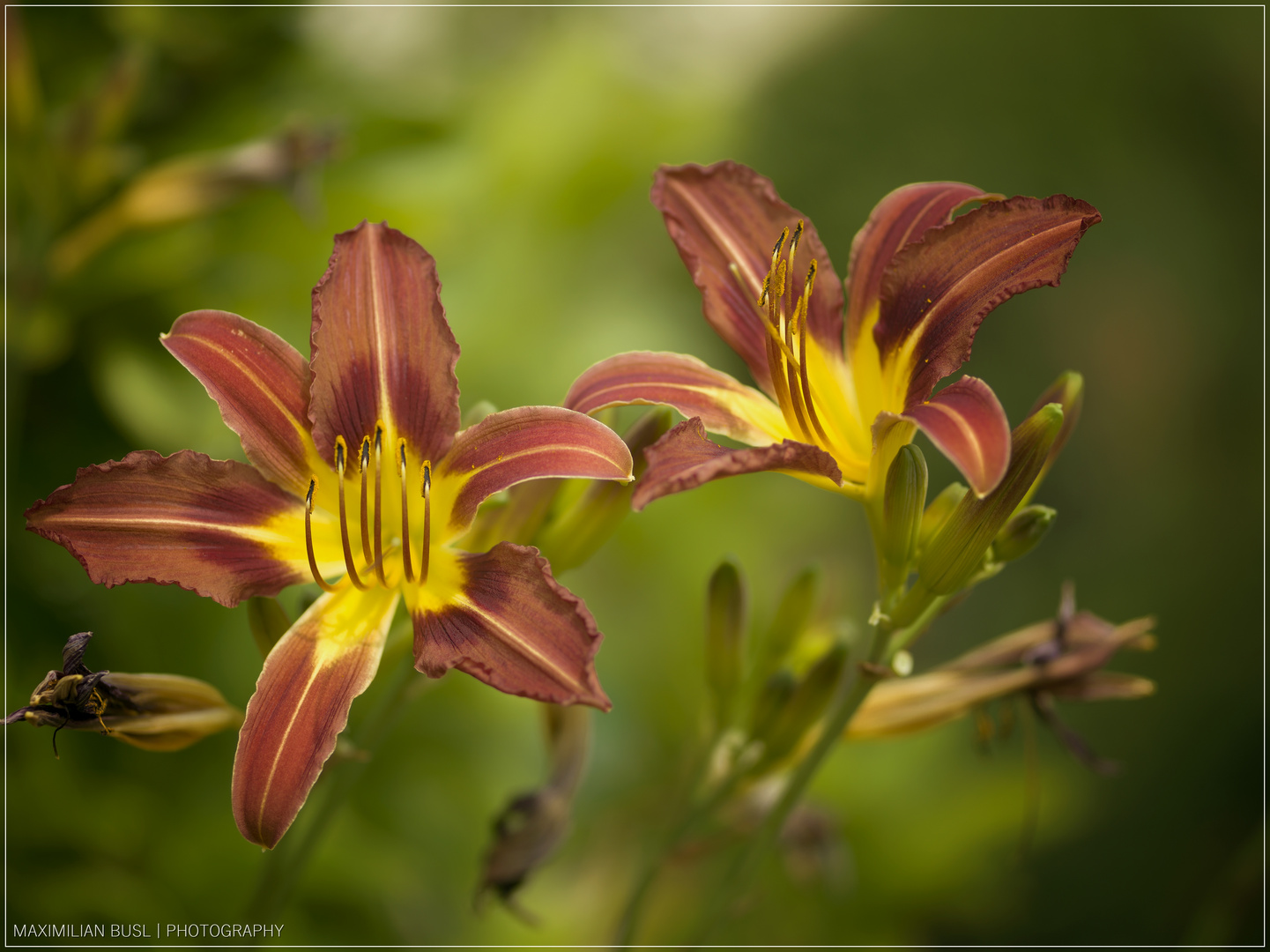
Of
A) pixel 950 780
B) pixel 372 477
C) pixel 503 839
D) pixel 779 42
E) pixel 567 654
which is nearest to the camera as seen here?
pixel 567 654

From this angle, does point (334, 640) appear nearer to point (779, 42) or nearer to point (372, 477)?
point (372, 477)

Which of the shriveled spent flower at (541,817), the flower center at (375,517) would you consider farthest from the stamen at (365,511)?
the shriveled spent flower at (541,817)

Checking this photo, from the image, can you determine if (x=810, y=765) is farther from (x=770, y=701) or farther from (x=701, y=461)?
(x=701, y=461)

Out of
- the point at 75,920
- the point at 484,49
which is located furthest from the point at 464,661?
the point at 484,49

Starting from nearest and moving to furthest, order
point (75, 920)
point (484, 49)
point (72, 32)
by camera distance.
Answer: point (75, 920) < point (72, 32) < point (484, 49)

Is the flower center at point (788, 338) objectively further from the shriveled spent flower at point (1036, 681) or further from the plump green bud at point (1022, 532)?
the shriveled spent flower at point (1036, 681)

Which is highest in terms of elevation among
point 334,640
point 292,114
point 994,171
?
point 994,171

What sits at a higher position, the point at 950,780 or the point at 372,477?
the point at 372,477

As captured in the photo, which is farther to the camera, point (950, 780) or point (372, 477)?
point (950, 780)

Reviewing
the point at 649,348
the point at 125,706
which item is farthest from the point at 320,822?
the point at 649,348
